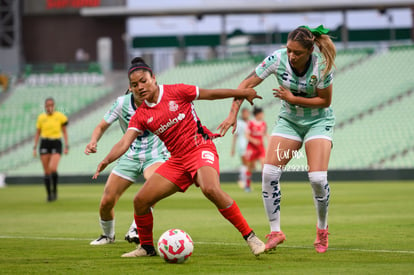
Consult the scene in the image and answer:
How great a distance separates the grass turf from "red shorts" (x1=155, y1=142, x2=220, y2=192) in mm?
879

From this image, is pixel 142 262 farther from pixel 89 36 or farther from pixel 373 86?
pixel 89 36

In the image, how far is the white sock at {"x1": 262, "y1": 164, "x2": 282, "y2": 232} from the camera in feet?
30.4

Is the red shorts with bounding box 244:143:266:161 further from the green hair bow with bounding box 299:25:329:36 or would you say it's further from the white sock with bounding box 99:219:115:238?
the green hair bow with bounding box 299:25:329:36

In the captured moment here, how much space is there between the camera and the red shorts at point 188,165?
8.70 meters

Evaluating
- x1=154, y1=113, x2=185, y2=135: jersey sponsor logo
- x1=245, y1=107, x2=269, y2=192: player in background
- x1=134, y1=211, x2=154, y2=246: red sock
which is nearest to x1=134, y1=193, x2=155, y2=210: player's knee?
A: x1=134, y1=211, x2=154, y2=246: red sock

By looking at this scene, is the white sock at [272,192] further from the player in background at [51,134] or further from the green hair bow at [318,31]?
the player in background at [51,134]

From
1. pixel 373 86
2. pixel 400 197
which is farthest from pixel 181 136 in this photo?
pixel 373 86

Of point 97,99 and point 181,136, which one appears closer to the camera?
point 181,136

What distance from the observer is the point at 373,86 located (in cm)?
3588

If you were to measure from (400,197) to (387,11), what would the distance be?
26.5 m

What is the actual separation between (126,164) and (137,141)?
1.30ft

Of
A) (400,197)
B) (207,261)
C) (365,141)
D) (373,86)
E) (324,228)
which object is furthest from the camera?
(373,86)

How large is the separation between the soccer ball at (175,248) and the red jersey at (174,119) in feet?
3.00

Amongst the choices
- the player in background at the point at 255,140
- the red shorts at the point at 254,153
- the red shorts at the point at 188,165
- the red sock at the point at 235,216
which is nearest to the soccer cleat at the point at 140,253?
the red shorts at the point at 188,165
